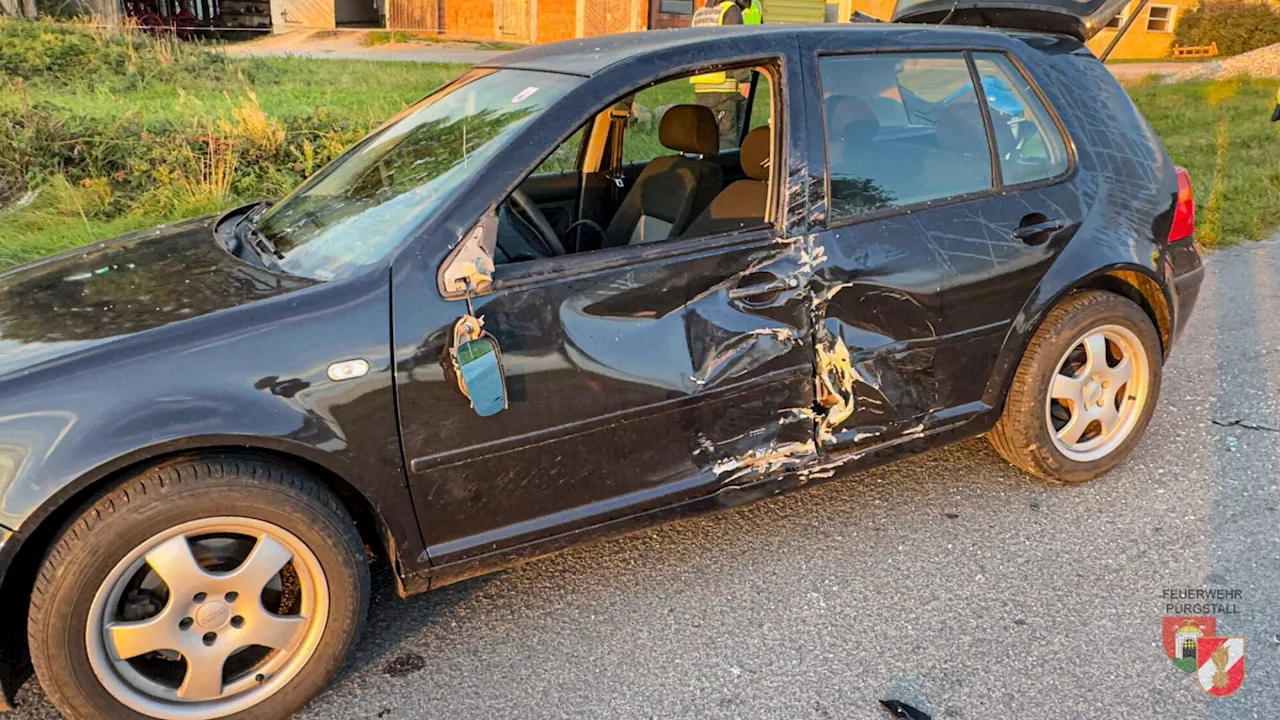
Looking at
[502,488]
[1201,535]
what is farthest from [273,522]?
[1201,535]

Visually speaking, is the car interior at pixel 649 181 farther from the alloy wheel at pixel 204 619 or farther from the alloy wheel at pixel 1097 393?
the alloy wheel at pixel 1097 393

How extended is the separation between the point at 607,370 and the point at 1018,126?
1894mm

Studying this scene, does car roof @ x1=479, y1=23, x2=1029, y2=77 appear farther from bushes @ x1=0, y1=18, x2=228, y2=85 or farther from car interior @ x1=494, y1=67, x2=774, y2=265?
bushes @ x1=0, y1=18, x2=228, y2=85

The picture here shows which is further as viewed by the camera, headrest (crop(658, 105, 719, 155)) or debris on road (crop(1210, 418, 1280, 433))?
debris on road (crop(1210, 418, 1280, 433))

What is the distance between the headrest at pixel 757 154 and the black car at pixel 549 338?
0.05ft

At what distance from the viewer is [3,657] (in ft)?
7.64

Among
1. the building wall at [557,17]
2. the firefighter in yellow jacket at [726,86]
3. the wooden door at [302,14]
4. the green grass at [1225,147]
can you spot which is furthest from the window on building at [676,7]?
the firefighter in yellow jacket at [726,86]

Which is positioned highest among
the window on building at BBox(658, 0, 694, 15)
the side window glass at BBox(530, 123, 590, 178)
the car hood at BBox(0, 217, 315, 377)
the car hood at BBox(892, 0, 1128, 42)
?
the window on building at BBox(658, 0, 694, 15)

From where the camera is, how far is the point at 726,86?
499 centimetres

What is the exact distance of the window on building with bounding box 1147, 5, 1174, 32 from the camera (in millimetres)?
26250

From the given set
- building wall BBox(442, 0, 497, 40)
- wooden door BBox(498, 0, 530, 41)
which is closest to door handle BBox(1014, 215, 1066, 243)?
wooden door BBox(498, 0, 530, 41)

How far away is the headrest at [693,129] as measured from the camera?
3.74m

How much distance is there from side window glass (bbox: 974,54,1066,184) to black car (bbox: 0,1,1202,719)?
16mm

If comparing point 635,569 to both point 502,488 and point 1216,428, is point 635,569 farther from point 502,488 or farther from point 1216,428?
point 1216,428
